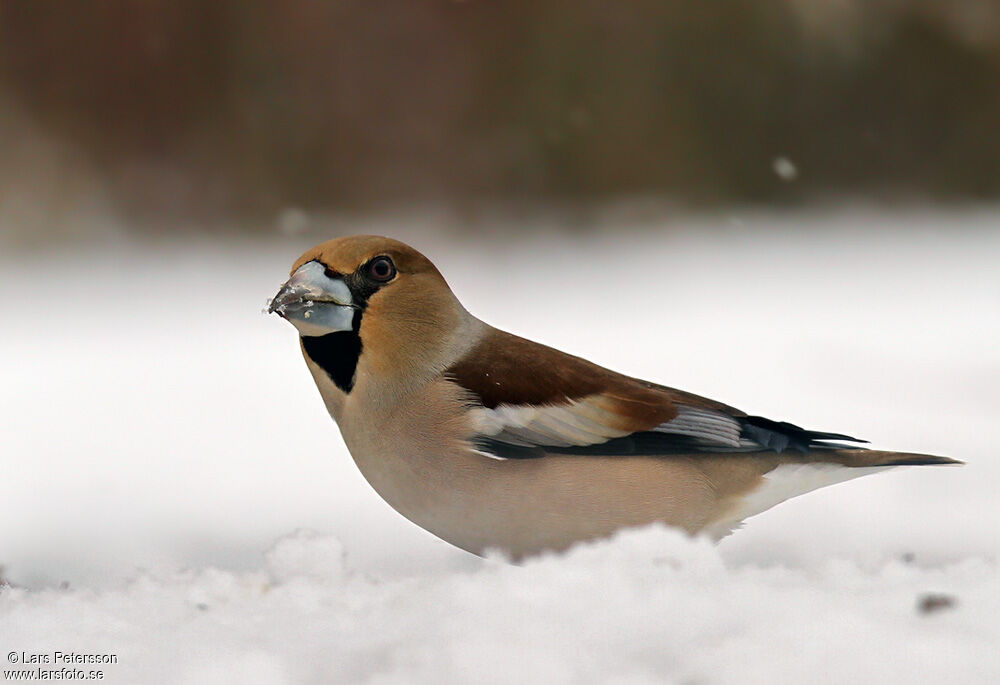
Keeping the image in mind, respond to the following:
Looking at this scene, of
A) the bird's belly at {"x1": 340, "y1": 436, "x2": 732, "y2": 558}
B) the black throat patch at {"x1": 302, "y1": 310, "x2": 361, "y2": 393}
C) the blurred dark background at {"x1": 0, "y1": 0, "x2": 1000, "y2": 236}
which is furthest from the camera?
the blurred dark background at {"x1": 0, "y1": 0, "x2": 1000, "y2": 236}

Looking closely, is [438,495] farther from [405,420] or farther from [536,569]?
[536,569]

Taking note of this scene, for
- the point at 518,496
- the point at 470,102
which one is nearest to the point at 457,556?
the point at 518,496

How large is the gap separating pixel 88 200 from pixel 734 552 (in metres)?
7.18

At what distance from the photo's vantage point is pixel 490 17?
8.67 meters

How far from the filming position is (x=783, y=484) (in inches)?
96.5

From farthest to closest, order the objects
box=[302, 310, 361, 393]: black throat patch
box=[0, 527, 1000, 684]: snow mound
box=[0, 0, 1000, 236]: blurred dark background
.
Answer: box=[0, 0, 1000, 236]: blurred dark background → box=[302, 310, 361, 393]: black throat patch → box=[0, 527, 1000, 684]: snow mound

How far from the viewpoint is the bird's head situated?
90.7 inches

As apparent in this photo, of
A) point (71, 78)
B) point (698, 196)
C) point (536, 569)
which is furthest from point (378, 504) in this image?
point (71, 78)

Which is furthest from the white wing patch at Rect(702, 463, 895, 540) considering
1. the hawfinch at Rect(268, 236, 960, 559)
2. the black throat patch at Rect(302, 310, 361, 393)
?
the black throat patch at Rect(302, 310, 361, 393)

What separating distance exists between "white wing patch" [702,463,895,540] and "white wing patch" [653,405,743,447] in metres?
0.14

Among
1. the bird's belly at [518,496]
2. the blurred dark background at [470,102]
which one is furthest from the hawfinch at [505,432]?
the blurred dark background at [470,102]

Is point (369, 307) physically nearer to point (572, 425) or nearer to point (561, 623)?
point (572, 425)

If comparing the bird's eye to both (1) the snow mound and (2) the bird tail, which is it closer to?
(1) the snow mound

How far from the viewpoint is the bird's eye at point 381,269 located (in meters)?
2.37
